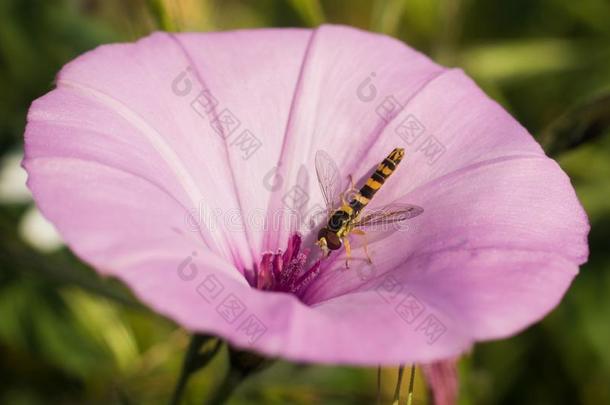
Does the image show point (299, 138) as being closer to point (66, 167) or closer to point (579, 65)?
point (66, 167)

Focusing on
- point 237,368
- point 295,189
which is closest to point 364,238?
point 295,189

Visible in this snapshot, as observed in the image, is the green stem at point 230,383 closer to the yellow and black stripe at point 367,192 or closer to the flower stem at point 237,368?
the flower stem at point 237,368

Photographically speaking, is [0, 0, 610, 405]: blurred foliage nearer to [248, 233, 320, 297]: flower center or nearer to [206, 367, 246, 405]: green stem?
[248, 233, 320, 297]: flower center

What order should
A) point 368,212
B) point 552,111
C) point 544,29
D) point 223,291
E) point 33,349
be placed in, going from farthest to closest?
point 544,29, point 552,111, point 33,349, point 368,212, point 223,291

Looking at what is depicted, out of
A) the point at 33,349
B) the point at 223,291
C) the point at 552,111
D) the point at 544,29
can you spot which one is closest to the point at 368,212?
the point at 223,291

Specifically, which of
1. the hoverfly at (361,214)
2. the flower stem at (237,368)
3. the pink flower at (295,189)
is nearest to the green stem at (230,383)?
the flower stem at (237,368)

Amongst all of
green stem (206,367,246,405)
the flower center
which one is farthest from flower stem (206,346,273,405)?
the flower center
